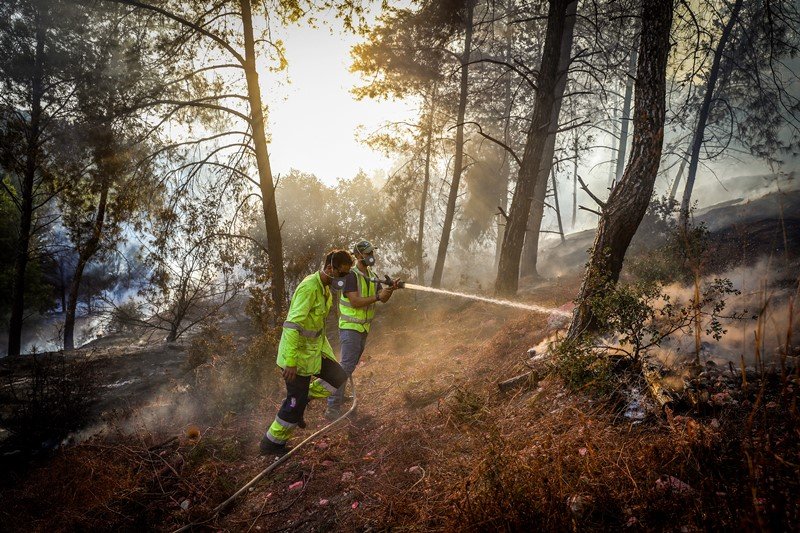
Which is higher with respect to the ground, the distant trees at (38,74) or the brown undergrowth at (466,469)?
the distant trees at (38,74)

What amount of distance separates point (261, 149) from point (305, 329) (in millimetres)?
4969

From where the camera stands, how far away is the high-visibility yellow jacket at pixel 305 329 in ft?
13.6

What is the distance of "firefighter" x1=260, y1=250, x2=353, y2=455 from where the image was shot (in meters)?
4.16

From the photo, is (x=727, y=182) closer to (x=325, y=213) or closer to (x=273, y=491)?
(x=325, y=213)

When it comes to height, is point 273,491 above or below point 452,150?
below

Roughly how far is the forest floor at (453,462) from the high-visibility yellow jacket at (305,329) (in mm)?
1046

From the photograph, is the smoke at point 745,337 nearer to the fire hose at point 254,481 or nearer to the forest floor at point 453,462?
the forest floor at point 453,462

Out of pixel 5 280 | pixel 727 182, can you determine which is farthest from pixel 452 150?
pixel 727 182

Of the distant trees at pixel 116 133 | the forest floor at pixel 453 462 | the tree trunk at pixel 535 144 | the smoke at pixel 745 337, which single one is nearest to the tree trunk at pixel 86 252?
the distant trees at pixel 116 133

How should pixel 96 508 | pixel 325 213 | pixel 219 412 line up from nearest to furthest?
pixel 96 508 → pixel 219 412 → pixel 325 213

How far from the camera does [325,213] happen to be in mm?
22484

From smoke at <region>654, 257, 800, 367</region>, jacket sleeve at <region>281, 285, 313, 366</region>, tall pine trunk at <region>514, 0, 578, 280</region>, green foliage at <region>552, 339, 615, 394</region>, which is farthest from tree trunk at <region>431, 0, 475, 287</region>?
green foliage at <region>552, 339, 615, 394</region>

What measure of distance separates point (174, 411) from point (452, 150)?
13702mm

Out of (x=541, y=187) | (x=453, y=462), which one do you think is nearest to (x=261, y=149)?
(x=453, y=462)
